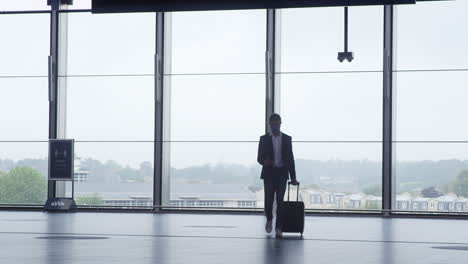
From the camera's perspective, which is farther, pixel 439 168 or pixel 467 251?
pixel 439 168

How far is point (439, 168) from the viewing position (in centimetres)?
2086

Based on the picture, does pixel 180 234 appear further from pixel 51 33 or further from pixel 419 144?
pixel 51 33

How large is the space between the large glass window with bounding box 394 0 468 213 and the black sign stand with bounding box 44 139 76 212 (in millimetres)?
6947

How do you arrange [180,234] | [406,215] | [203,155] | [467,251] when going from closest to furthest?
1. [467,251]
2. [180,234]
3. [406,215]
4. [203,155]

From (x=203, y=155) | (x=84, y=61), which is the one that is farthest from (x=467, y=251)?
(x=84, y=61)

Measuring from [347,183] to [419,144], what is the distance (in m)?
1.73

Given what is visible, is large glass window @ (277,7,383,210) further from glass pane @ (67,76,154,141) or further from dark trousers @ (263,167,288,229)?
dark trousers @ (263,167,288,229)

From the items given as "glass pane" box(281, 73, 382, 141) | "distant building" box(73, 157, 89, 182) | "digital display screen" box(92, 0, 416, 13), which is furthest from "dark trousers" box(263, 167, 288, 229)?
"distant building" box(73, 157, 89, 182)

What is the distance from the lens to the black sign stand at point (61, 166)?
21750mm

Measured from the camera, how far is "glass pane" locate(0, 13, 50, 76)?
22797 millimetres

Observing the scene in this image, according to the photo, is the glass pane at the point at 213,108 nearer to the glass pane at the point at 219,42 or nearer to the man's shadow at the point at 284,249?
the glass pane at the point at 219,42

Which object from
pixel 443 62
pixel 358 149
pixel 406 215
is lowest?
pixel 406 215

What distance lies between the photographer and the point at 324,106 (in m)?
21.7

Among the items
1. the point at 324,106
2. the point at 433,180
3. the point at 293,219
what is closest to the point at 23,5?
the point at 324,106
